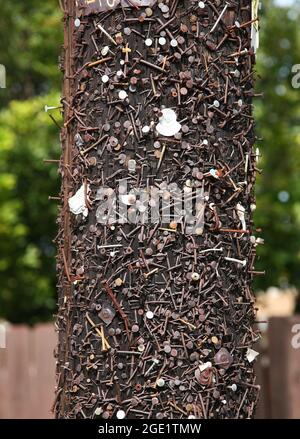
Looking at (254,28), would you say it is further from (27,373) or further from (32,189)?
(32,189)

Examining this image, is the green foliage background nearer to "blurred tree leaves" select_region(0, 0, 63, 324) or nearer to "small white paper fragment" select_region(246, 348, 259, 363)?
"blurred tree leaves" select_region(0, 0, 63, 324)

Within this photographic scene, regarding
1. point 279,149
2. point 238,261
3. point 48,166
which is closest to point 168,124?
point 238,261

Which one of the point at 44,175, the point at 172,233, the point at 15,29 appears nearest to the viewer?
the point at 172,233

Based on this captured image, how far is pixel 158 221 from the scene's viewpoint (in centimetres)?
215

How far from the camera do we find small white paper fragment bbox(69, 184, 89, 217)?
2233 mm

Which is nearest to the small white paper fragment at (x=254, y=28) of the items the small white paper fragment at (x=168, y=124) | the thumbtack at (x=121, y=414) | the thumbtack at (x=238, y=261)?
the small white paper fragment at (x=168, y=124)

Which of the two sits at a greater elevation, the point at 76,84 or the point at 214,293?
the point at 76,84

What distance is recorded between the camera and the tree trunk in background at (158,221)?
2.14m

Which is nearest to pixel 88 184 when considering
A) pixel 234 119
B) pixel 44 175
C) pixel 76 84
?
pixel 76 84

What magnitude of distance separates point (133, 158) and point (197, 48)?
0.36m

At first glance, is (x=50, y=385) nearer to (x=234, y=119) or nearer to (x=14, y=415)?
(x=14, y=415)

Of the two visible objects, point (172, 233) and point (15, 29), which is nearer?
point (172, 233)

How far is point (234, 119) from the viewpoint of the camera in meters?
2.27

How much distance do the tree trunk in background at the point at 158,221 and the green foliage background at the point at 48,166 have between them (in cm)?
634
